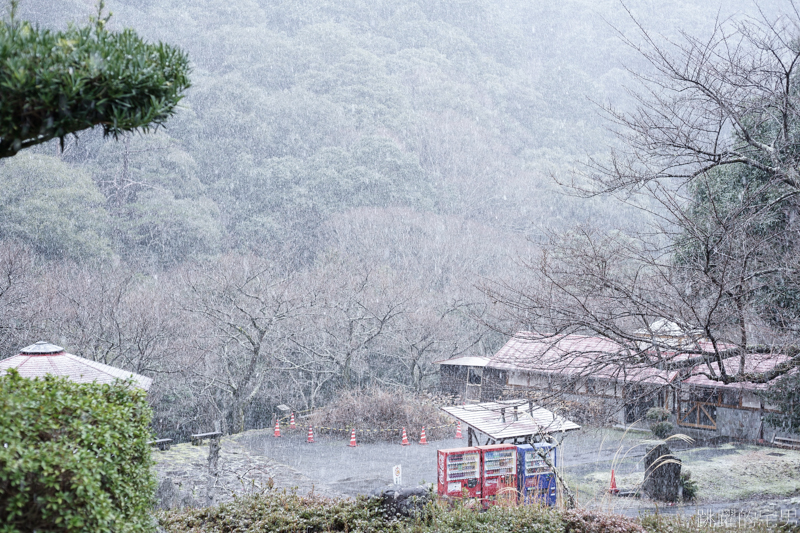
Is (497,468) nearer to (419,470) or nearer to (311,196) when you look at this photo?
(419,470)

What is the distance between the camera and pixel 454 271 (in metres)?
27.5

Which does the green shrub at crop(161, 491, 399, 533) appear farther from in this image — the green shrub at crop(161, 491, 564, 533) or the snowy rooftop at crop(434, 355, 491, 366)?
the snowy rooftop at crop(434, 355, 491, 366)

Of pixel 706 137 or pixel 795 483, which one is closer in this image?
pixel 706 137

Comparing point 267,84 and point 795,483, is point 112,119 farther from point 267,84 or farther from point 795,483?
point 267,84

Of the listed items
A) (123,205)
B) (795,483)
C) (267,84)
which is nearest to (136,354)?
(123,205)

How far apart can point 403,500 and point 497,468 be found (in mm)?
3203

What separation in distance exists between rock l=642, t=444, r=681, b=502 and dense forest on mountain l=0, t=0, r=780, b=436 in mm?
4563

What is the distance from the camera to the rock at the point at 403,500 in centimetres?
651

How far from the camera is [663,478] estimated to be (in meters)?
10.5

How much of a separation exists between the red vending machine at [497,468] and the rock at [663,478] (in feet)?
9.87

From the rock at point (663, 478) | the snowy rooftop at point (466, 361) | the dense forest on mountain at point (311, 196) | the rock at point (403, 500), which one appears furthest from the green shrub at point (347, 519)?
the snowy rooftop at point (466, 361)

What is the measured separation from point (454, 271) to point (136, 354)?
51.0 feet

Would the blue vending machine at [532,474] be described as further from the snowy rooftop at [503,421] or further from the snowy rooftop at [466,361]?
the snowy rooftop at [466,361]

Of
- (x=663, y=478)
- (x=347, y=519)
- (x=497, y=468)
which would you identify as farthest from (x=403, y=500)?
(x=663, y=478)
